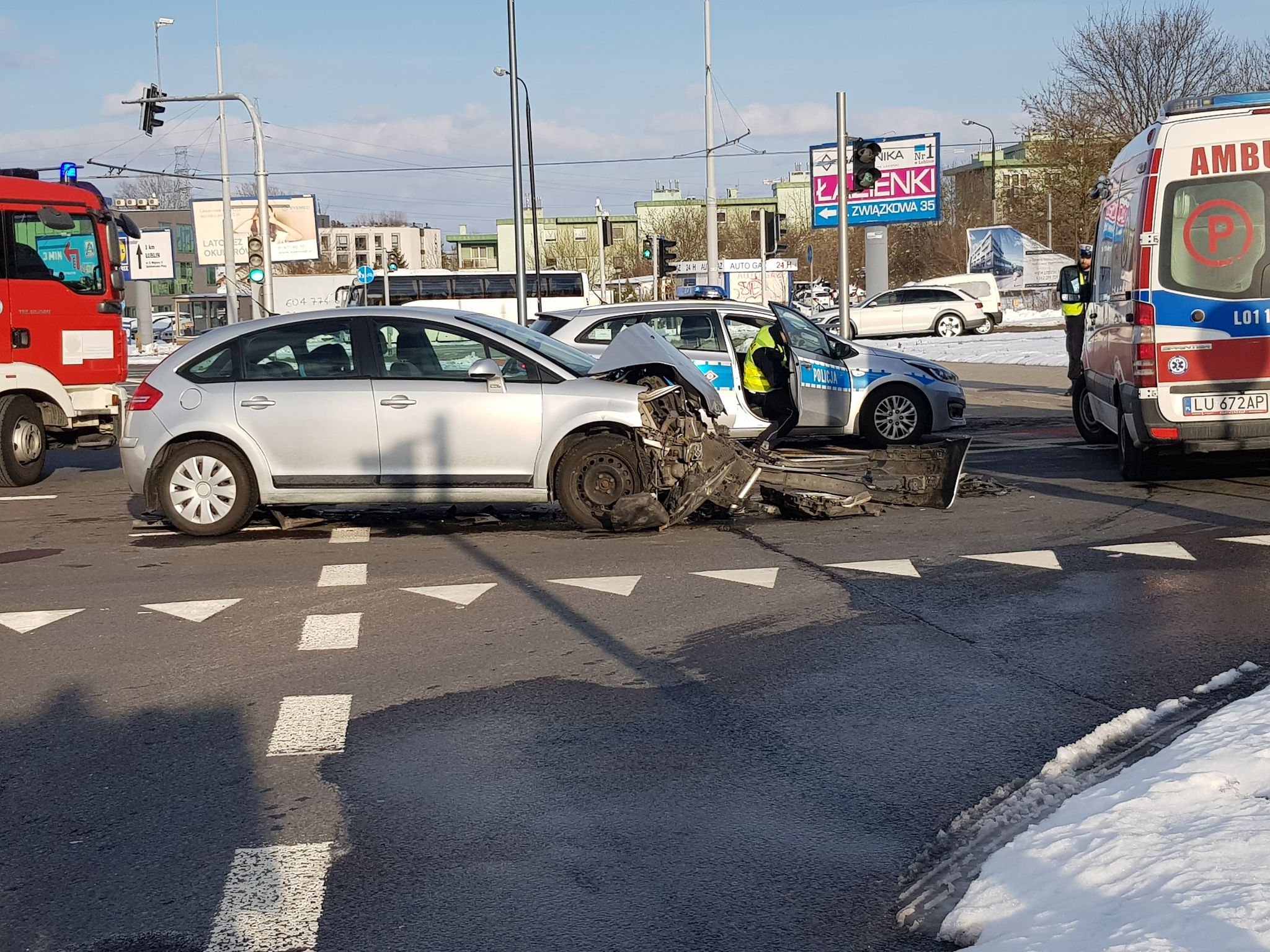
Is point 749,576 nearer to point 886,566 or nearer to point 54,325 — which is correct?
point 886,566

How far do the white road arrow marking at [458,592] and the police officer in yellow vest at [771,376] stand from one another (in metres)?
5.44

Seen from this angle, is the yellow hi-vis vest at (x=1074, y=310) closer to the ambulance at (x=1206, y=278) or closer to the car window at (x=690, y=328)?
the car window at (x=690, y=328)

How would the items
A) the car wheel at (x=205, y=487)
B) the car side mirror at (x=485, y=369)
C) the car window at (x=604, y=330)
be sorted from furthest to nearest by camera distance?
the car window at (x=604, y=330) < the car wheel at (x=205, y=487) < the car side mirror at (x=485, y=369)

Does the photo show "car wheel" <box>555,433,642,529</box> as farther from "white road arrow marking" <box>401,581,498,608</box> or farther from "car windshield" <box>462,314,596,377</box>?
"white road arrow marking" <box>401,581,498,608</box>

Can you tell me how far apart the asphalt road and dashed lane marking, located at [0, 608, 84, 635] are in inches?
1.0

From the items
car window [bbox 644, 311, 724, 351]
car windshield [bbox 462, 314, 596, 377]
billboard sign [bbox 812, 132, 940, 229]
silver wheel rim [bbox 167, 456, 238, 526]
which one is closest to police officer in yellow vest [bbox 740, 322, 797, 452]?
car window [bbox 644, 311, 724, 351]

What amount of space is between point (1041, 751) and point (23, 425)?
465 inches

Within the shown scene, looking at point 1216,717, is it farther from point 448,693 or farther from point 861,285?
point 861,285

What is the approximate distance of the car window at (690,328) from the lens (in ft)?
46.2

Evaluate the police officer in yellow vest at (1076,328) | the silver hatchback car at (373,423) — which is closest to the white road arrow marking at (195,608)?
the silver hatchback car at (373,423)

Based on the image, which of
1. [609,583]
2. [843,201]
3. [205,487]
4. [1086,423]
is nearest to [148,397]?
[205,487]

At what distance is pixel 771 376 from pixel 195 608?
7056 millimetres

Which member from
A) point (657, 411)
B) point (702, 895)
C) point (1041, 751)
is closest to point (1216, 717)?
point (1041, 751)

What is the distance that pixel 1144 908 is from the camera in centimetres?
332
